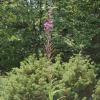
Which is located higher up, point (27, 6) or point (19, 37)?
point (27, 6)

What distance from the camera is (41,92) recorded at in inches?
262

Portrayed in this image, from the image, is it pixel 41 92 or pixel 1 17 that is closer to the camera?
pixel 41 92

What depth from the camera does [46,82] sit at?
686 centimetres

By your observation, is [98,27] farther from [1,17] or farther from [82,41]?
[1,17]

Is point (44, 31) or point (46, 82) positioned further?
point (44, 31)

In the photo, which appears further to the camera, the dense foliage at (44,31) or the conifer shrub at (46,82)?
the dense foliage at (44,31)

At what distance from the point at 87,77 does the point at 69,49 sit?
2.81 metres

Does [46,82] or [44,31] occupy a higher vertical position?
[44,31]

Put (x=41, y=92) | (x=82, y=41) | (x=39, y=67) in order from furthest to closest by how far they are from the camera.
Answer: (x=82, y=41), (x=39, y=67), (x=41, y=92)

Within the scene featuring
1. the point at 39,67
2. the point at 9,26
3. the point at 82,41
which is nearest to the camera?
the point at 39,67

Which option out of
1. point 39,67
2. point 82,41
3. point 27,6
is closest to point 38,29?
point 27,6

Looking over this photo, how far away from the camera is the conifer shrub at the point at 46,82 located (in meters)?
6.62

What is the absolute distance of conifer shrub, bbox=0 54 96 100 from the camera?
6.62 m

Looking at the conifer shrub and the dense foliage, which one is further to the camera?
the dense foliage
